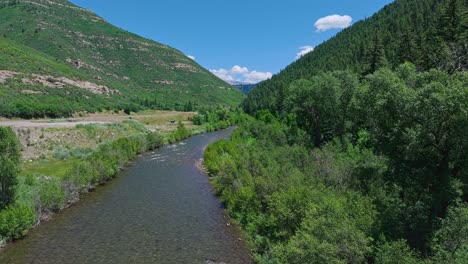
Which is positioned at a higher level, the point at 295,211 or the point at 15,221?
the point at 295,211

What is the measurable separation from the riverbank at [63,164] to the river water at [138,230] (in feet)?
4.50

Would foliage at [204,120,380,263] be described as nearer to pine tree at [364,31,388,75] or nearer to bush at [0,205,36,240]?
bush at [0,205,36,240]

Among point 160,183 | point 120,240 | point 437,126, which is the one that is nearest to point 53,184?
point 120,240

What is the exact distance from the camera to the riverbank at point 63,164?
3211 centimetres

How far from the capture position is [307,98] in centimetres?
6372

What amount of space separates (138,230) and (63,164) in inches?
1111

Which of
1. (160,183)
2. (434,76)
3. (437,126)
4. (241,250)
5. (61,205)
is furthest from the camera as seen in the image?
(160,183)

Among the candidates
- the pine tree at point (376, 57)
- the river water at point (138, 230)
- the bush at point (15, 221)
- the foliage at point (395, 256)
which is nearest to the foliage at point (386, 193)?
the foliage at point (395, 256)

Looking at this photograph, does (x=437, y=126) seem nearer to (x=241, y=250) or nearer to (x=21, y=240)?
(x=241, y=250)

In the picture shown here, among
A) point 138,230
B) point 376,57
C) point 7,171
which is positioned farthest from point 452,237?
point 376,57

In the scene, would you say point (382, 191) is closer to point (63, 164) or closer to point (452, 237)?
point (452, 237)

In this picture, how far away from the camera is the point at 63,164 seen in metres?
55.5

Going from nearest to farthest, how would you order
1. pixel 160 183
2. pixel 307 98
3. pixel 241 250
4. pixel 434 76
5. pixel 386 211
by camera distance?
pixel 386 211 → pixel 434 76 → pixel 241 250 → pixel 160 183 → pixel 307 98

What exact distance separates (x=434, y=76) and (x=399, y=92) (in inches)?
148
